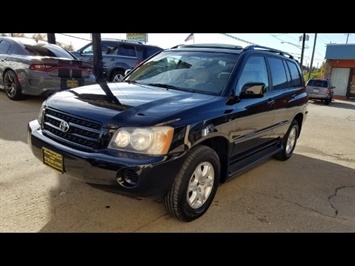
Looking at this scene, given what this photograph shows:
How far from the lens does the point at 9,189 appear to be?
3.41m

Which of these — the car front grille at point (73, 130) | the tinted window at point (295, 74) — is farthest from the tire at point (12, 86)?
the tinted window at point (295, 74)

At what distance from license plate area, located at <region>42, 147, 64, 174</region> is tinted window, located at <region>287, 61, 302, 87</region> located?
13.6ft

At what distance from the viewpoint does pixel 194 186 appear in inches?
120

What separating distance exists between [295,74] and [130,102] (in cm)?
369

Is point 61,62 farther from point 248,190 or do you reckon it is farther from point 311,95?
point 311,95

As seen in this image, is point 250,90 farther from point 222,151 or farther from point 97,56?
point 97,56

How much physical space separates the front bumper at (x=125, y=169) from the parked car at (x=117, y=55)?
26.9 feet

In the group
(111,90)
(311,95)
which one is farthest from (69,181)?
(311,95)

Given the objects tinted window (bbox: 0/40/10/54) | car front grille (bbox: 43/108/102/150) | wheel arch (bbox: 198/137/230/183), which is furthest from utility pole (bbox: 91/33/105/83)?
wheel arch (bbox: 198/137/230/183)

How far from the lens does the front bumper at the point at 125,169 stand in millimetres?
2539

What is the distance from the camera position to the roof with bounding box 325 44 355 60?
84.2ft

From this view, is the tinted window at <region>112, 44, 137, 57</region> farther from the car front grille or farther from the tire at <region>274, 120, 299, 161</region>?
the car front grille

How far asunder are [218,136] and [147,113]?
87 centimetres

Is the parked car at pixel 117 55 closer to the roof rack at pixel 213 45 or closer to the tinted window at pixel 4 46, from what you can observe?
the tinted window at pixel 4 46
